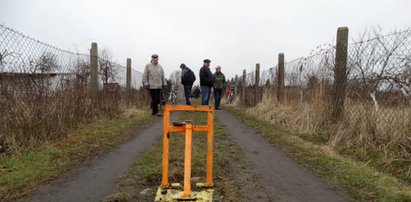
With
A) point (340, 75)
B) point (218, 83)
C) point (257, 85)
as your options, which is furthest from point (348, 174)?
point (257, 85)

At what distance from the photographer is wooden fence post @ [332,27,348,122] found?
779cm

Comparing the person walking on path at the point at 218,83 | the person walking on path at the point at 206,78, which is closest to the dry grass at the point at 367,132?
the person walking on path at the point at 206,78

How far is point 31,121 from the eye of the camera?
20.8 ft

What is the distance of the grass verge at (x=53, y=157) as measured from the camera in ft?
14.3

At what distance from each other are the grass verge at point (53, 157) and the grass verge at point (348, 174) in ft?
10.9

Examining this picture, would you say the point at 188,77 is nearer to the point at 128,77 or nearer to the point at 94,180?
the point at 128,77

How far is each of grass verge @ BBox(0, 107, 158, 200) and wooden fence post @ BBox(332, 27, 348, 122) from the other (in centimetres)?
442

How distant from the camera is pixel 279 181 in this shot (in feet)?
15.0

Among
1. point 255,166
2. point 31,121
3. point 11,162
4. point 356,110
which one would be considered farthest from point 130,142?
point 356,110

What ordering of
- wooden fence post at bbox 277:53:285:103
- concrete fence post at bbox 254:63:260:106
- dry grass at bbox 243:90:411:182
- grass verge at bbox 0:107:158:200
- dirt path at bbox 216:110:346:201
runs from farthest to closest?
concrete fence post at bbox 254:63:260:106 → wooden fence post at bbox 277:53:285:103 → dry grass at bbox 243:90:411:182 → grass verge at bbox 0:107:158:200 → dirt path at bbox 216:110:346:201

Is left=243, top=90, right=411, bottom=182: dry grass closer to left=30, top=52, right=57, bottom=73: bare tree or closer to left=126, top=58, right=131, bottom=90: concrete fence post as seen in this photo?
left=30, top=52, right=57, bottom=73: bare tree

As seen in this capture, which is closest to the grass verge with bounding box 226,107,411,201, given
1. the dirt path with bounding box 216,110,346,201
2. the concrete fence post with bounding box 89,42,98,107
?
the dirt path with bounding box 216,110,346,201

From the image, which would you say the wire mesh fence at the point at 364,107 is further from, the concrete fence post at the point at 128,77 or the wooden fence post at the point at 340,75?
the concrete fence post at the point at 128,77

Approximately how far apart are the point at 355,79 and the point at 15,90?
6.30m
